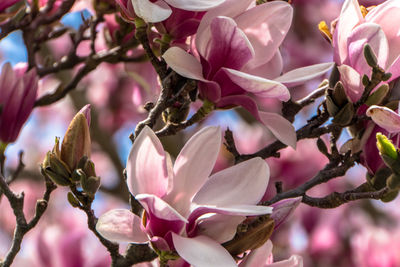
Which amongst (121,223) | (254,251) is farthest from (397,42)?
(121,223)

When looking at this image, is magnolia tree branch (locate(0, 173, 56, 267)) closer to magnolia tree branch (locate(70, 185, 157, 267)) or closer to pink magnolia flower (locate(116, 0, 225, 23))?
magnolia tree branch (locate(70, 185, 157, 267))

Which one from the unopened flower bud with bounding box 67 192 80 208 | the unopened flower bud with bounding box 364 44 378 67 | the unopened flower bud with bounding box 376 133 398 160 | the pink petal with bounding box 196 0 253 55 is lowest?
the unopened flower bud with bounding box 67 192 80 208

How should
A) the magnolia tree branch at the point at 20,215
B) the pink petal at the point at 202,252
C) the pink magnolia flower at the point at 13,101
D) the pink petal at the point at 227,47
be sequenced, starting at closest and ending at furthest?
the pink petal at the point at 202,252 → the pink petal at the point at 227,47 → the magnolia tree branch at the point at 20,215 → the pink magnolia flower at the point at 13,101

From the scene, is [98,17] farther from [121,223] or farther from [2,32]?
[121,223]

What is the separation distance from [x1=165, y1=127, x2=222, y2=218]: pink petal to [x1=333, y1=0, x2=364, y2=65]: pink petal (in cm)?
27

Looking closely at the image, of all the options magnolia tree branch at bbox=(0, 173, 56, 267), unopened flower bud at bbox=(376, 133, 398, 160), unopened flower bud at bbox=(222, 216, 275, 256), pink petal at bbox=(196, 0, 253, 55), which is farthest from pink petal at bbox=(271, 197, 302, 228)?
magnolia tree branch at bbox=(0, 173, 56, 267)

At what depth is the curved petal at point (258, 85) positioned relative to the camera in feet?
2.64

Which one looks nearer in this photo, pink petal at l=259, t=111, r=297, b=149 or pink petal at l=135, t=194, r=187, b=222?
pink petal at l=135, t=194, r=187, b=222

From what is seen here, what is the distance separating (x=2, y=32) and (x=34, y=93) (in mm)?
140

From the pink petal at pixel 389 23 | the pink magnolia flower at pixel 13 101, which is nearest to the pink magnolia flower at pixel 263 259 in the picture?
the pink petal at pixel 389 23

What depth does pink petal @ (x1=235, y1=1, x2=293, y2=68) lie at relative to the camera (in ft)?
2.89

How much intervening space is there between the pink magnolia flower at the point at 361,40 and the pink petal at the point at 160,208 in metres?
0.33

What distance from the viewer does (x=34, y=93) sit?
117cm

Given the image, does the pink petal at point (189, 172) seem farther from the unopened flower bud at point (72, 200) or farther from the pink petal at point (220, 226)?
the unopened flower bud at point (72, 200)
